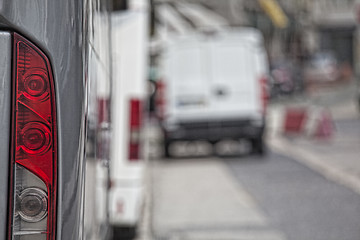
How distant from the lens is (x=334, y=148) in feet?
47.5

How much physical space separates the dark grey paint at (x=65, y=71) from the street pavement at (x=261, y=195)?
4.57 meters

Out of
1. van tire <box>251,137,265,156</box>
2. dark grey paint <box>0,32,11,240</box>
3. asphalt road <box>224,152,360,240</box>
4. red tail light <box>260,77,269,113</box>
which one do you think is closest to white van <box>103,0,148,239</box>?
asphalt road <box>224,152,360,240</box>

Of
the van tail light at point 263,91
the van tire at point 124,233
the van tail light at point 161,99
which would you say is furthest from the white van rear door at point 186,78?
the van tire at point 124,233

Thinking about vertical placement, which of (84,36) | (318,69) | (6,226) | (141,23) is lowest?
(6,226)

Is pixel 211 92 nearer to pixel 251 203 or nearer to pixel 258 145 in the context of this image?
pixel 258 145

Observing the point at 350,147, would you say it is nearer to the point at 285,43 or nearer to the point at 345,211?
the point at 345,211

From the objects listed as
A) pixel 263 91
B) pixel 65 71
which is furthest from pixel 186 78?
pixel 65 71

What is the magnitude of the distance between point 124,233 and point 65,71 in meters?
4.16

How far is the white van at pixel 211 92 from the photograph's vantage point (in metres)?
13.6

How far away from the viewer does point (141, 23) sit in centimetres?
640

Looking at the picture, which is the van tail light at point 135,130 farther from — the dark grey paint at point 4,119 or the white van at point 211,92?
the white van at point 211,92

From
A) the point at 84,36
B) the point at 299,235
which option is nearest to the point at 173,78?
the point at 299,235

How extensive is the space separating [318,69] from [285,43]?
1032cm

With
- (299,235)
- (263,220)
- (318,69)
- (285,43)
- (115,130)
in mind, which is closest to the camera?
(115,130)
